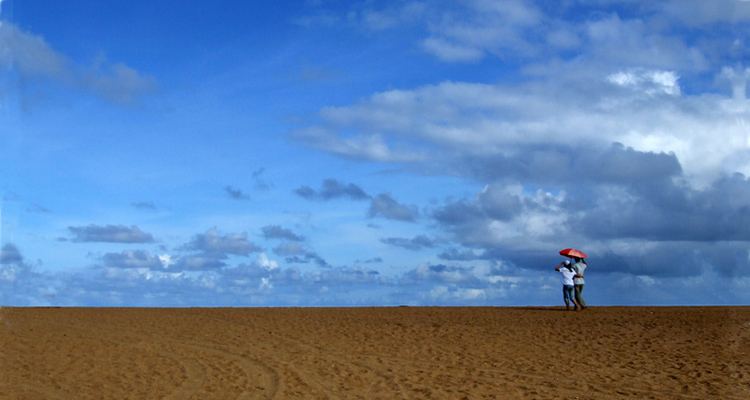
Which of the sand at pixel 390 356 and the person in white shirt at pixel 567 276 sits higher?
the person in white shirt at pixel 567 276

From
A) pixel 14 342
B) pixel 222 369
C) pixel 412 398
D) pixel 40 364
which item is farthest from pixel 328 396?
pixel 14 342

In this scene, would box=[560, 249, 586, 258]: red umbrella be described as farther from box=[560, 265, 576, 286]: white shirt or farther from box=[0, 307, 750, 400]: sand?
box=[0, 307, 750, 400]: sand

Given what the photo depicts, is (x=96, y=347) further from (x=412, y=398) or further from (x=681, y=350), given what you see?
(x=681, y=350)

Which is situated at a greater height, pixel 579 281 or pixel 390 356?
pixel 579 281

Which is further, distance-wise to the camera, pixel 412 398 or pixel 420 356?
pixel 420 356

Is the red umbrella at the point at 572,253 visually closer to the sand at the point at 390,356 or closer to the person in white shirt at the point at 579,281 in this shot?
the person in white shirt at the point at 579,281

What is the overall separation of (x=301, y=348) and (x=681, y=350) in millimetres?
13951

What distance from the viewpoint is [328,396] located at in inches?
682

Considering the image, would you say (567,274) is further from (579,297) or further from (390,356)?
(390,356)

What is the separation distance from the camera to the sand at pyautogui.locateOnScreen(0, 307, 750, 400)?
59.0 feet

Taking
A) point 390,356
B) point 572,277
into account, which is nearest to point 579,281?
point 572,277

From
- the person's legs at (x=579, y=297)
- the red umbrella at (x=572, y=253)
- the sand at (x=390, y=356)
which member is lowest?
the sand at (x=390, y=356)

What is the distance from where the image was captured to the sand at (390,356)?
17984mm

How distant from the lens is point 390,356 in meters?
22.3
